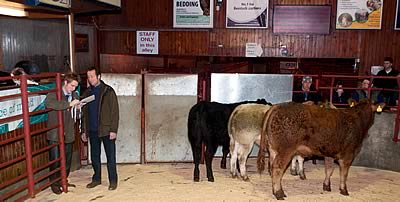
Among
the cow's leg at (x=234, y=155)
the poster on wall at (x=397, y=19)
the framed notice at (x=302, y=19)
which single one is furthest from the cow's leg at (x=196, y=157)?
the poster on wall at (x=397, y=19)

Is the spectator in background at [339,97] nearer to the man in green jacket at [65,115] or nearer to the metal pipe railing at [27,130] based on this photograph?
the man in green jacket at [65,115]

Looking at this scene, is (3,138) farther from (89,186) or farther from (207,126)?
(207,126)

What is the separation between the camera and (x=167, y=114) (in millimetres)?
6770

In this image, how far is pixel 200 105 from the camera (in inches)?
239

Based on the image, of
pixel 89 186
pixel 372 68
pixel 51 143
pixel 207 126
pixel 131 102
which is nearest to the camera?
pixel 51 143

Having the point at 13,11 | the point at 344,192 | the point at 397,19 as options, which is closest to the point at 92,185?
the point at 344,192

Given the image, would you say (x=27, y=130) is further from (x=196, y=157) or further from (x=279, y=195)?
(x=279, y=195)

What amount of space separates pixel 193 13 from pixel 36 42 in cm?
381

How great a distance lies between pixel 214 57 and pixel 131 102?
421cm

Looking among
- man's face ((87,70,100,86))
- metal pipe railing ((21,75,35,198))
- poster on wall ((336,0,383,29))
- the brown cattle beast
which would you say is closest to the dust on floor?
the brown cattle beast

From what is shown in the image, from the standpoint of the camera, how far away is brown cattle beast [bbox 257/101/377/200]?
510 cm

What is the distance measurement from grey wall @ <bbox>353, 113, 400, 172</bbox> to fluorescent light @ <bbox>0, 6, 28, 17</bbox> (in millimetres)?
6883

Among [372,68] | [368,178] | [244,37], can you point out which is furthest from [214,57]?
[368,178]

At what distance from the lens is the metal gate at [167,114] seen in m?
6.67
